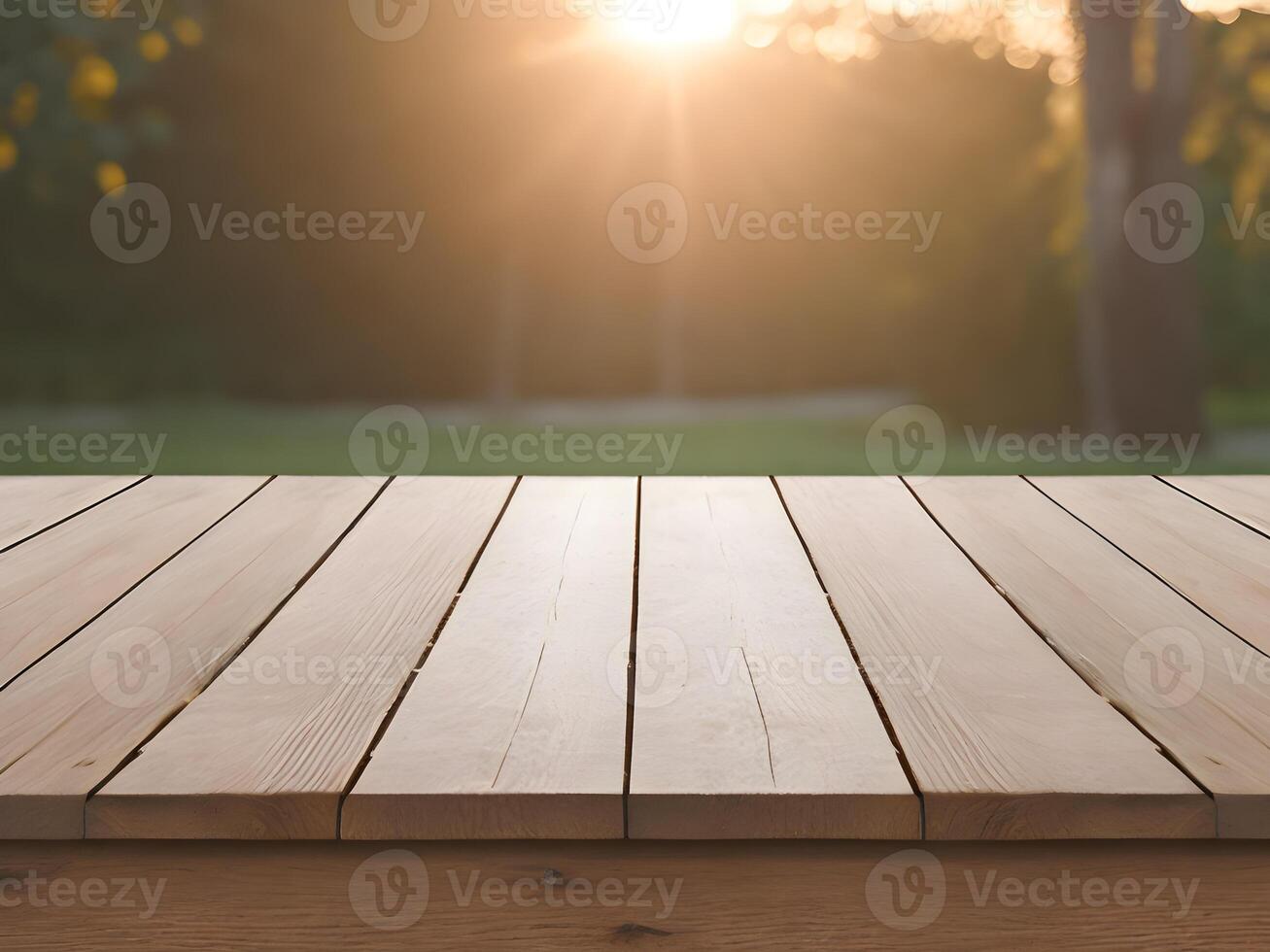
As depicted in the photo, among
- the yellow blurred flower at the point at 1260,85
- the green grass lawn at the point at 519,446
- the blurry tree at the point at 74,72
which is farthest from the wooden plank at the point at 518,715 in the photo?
the yellow blurred flower at the point at 1260,85

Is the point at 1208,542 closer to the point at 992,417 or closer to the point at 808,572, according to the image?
the point at 808,572

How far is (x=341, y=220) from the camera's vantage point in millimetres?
7047

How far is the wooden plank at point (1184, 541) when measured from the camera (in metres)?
1.37

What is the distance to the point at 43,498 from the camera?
197 centimetres

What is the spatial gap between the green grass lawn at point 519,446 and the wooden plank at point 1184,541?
82.5 inches

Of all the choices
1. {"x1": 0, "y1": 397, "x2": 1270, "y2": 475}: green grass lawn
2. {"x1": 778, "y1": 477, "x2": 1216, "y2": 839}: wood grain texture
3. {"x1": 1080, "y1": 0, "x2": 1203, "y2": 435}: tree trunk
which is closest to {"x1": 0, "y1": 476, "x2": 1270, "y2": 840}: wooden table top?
{"x1": 778, "y1": 477, "x2": 1216, "y2": 839}: wood grain texture

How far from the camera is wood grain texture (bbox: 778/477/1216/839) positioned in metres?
0.87

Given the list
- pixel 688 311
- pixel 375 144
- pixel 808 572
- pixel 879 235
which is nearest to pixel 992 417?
pixel 879 235

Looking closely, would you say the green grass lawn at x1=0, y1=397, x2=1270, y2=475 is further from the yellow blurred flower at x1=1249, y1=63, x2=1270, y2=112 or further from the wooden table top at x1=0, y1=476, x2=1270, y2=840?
the wooden table top at x1=0, y1=476, x2=1270, y2=840

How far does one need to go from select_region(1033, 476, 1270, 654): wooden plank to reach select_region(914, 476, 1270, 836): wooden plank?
0.10 ft

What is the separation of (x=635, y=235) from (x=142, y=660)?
18.7 ft

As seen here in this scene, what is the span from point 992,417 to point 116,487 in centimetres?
442

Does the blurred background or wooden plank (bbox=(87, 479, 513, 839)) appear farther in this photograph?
the blurred background

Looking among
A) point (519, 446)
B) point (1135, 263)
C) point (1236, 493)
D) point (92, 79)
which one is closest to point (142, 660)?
point (1236, 493)
